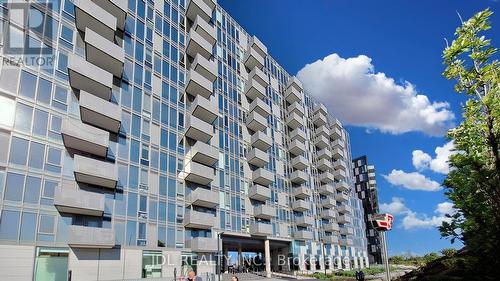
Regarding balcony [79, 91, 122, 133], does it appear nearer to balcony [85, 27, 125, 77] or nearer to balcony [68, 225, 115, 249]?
balcony [85, 27, 125, 77]

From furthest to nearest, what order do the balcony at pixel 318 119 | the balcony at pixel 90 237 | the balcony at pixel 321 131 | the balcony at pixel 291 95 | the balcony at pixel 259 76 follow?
the balcony at pixel 318 119 < the balcony at pixel 321 131 < the balcony at pixel 291 95 < the balcony at pixel 259 76 < the balcony at pixel 90 237

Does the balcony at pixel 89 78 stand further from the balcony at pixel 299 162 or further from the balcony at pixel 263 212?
the balcony at pixel 299 162

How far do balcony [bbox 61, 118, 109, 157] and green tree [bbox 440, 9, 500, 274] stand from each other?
25759mm

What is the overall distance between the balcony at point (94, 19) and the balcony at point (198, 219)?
59.5 feet

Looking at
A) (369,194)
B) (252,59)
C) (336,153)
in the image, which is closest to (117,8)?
(252,59)

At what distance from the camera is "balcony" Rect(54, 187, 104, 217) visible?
→ 81.7 feet

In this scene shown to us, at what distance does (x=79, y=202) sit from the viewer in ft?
84.1

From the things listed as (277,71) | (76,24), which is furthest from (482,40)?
(277,71)

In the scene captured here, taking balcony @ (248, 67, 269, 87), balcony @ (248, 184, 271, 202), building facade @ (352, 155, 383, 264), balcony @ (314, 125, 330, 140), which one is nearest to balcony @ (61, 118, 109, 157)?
balcony @ (248, 184, 271, 202)

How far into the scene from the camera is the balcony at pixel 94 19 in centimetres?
2930

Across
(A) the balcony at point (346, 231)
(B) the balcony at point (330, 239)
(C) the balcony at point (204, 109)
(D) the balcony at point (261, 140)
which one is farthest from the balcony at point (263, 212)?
(A) the balcony at point (346, 231)

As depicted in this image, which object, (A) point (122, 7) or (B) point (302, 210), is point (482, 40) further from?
(B) point (302, 210)

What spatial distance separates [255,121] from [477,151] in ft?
145

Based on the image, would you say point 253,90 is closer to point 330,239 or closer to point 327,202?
point 327,202
